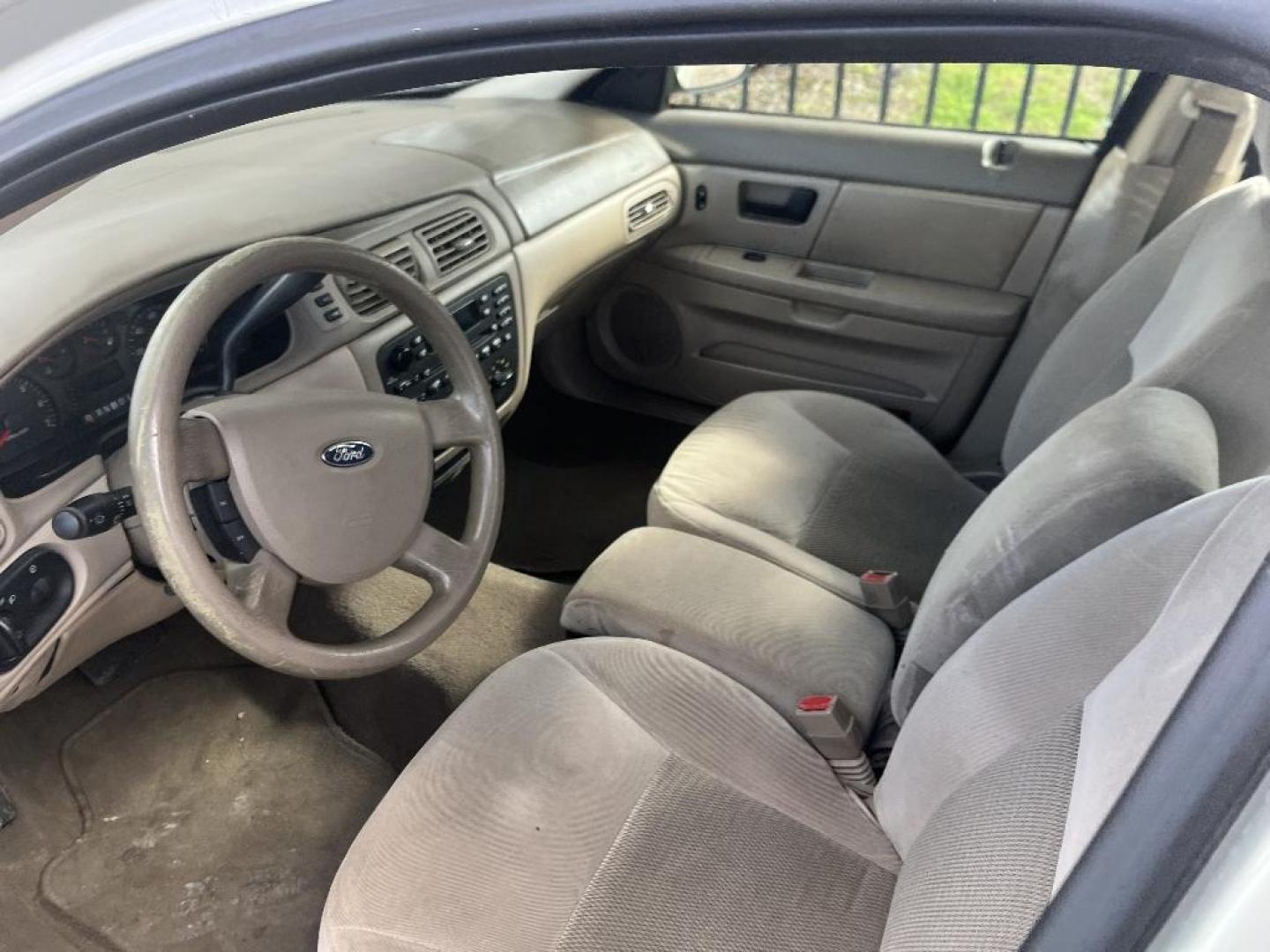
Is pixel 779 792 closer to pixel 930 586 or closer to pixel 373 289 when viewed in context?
pixel 930 586

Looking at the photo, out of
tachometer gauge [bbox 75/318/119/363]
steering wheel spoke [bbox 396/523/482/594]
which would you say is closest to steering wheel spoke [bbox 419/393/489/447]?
steering wheel spoke [bbox 396/523/482/594]

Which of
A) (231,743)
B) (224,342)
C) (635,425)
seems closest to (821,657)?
(224,342)

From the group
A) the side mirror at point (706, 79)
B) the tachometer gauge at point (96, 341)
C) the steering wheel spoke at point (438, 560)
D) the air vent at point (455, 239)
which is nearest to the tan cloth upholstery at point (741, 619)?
the steering wheel spoke at point (438, 560)

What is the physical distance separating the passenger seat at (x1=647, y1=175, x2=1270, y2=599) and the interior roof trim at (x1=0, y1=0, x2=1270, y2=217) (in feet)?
2.21

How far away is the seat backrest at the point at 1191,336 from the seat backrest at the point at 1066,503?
4cm

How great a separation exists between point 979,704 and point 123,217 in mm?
1164

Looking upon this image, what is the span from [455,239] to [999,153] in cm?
105

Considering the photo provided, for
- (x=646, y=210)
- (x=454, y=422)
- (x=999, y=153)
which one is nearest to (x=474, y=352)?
(x=454, y=422)

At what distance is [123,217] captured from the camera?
136cm

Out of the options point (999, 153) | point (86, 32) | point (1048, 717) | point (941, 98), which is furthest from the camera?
point (941, 98)

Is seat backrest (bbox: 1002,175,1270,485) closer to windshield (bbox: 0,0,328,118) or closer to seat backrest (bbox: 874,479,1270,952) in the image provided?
seat backrest (bbox: 874,479,1270,952)

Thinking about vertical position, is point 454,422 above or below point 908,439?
above

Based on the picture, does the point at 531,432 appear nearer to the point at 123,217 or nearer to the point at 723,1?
the point at 123,217

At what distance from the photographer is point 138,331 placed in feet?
4.26
